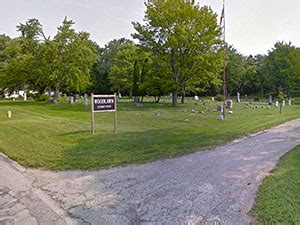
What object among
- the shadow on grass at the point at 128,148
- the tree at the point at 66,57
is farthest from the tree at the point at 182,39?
the shadow on grass at the point at 128,148

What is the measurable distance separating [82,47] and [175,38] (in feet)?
42.6

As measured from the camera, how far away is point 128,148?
811 cm

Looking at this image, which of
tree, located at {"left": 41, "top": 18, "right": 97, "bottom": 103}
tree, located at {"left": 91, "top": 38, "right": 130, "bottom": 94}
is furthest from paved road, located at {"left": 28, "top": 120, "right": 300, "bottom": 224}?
tree, located at {"left": 91, "top": 38, "right": 130, "bottom": 94}

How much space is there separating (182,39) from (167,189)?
21.9 metres

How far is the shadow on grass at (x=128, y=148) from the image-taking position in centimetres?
680

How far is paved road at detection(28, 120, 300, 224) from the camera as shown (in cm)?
382

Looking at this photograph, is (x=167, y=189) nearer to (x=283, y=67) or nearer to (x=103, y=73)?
(x=283, y=67)

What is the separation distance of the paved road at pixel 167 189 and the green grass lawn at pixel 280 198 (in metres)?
0.19

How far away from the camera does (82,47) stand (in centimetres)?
3266

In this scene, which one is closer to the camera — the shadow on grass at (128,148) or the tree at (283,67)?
the shadow on grass at (128,148)

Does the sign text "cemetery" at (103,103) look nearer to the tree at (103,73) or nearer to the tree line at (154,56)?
the tree line at (154,56)

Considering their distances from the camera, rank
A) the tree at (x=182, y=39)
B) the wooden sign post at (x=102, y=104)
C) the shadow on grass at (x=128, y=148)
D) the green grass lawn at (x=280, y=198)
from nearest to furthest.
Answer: the green grass lawn at (x=280, y=198), the shadow on grass at (x=128, y=148), the wooden sign post at (x=102, y=104), the tree at (x=182, y=39)

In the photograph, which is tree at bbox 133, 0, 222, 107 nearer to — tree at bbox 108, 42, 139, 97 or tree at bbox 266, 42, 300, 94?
tree at bbox 108, 42, 139, 97

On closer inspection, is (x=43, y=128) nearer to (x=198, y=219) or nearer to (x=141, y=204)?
(x=141, y=204)
